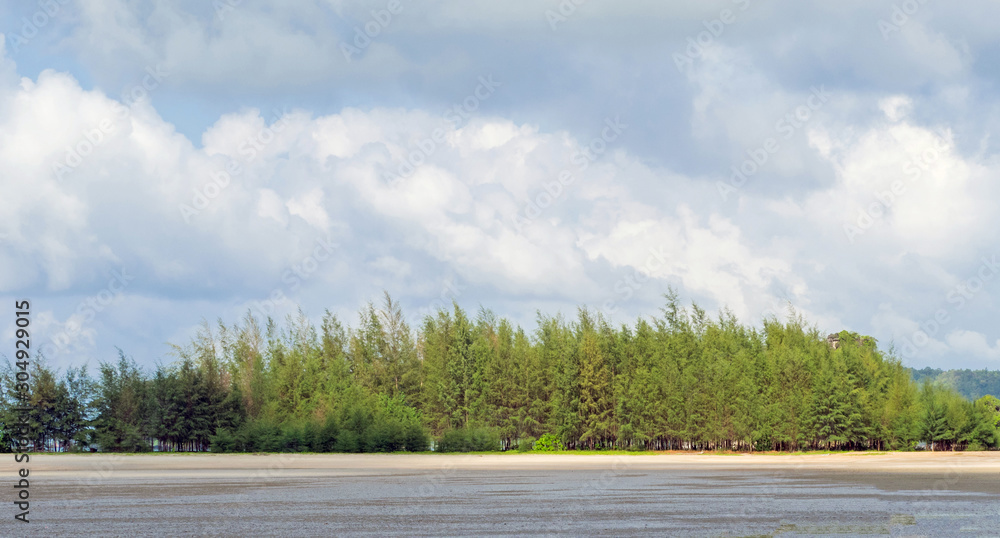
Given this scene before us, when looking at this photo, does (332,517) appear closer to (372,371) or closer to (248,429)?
(248,429)

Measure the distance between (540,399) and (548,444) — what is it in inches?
152

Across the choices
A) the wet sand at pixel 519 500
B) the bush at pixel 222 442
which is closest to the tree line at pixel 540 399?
the bush at pixel 222 442

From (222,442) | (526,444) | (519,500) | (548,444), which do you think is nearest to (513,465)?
(526,444)

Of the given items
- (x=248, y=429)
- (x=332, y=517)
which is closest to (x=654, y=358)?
(x=248, y=429)

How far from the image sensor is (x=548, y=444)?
2388 inches

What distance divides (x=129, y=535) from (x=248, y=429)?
1660 inches

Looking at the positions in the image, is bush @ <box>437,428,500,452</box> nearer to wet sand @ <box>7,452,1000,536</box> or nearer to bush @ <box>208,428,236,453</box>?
bush @ <box>208,428,236,453</box>

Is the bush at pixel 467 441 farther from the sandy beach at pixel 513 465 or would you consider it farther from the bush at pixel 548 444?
the sandy beach at pixel 513 465

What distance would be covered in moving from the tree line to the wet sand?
17.9 meters

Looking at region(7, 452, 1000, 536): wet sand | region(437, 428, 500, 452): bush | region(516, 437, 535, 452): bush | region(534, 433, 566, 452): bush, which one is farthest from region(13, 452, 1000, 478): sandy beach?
region(516, 437, 535, 452): bush

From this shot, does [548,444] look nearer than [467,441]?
No

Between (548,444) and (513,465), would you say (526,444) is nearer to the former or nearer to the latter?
(548,444)

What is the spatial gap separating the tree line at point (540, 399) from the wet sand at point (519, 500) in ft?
58.8

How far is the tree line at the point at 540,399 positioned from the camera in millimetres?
55281
